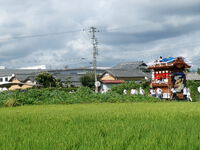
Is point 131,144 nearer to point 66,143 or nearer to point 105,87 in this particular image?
point 66,143

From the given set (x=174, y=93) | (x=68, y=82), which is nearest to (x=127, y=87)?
(x=174, y=93)

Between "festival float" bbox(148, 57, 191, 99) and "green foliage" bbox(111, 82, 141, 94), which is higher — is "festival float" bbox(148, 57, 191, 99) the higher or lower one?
the higher one

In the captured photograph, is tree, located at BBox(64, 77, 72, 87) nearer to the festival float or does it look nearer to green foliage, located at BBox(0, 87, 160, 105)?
the festival float

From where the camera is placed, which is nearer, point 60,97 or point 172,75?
point 60,97

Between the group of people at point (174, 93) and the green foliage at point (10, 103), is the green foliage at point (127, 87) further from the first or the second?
the green foliage at point (10, 103)

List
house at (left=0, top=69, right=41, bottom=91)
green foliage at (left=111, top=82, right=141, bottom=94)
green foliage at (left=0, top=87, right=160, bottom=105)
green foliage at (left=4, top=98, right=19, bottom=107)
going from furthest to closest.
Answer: house at (left=0, top=69, right=41, bottom=91) → green foliage at (left=111, top=82, right=141, bottom=94) → green foliage at (left=0, top=87, right=160, bottom=105) → green foliage at (left=4, top=98, right=19, bottom=107)

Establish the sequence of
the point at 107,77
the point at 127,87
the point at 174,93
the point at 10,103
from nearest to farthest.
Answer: the point at 10,103 → the point at 174,93 → the point at 127,87 → the point at 107,77

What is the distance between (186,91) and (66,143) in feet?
82.9

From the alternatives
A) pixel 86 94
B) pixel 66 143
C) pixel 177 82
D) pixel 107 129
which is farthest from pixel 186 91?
pixel 66 143

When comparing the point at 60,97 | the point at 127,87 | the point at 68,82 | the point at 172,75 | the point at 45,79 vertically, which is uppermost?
the point at 172,75

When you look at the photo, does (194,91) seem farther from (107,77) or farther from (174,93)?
(107,77)

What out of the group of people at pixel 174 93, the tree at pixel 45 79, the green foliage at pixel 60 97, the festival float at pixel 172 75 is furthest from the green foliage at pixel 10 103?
the tree at pixel 45 79

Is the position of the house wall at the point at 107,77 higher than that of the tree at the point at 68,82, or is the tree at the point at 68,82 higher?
the house wall at the point at 107,77

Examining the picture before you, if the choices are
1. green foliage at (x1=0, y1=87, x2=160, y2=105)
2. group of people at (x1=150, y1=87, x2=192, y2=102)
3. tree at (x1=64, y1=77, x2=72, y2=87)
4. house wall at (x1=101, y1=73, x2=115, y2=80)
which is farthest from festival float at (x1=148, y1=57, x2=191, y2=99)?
tree at (x1=64, y1=77, x2=72, y2=87)
